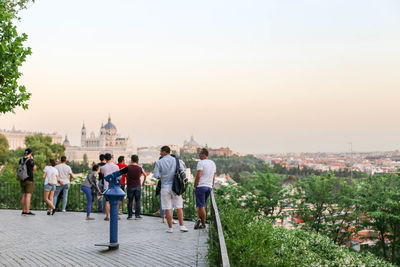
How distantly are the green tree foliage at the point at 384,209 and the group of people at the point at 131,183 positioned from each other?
22.9 ft

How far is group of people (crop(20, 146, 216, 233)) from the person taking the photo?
8.72 meters

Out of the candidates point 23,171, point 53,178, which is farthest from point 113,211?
point 53,178

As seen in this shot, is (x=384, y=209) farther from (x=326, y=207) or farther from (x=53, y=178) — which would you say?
(x=53, y=178)

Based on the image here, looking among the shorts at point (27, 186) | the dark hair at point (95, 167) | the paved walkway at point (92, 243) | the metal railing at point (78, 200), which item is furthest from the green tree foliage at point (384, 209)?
the shorts at point (27, 186)

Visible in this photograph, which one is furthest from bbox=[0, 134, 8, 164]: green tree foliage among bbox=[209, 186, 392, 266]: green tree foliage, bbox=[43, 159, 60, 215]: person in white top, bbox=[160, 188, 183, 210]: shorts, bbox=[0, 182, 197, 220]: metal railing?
bbox=[160, 188, 183, 210]: shorts

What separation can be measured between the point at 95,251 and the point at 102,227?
3.07m

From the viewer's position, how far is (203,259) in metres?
6.32

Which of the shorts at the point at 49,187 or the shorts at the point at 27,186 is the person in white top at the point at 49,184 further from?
the shorts at the point at 27,186

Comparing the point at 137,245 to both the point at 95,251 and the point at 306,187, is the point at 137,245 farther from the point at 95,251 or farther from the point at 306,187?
the point at 306,187

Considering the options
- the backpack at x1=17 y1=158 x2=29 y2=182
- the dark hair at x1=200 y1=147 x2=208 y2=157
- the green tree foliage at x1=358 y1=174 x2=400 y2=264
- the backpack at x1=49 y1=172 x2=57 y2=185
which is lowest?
the green tree foliage at x1=358 y1=174 x2=400 y2=264

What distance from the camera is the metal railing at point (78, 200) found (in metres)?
11.5

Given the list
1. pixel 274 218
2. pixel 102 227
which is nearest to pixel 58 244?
pixel 102 227

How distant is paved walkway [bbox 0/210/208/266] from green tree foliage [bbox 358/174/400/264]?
22.6 ft

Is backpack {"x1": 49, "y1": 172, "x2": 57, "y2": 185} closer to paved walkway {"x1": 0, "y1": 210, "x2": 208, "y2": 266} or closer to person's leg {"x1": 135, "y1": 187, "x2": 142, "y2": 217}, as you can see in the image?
paved walkway {"x1": 0, "y1": 210, "x2": 208, "y2": 266}
